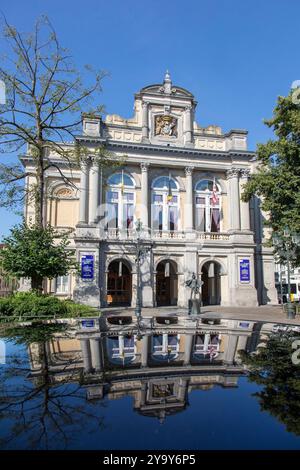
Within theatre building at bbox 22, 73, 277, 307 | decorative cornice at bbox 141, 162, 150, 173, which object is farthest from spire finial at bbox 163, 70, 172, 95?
decorative cornice at bbox 141, 162, 150, 173

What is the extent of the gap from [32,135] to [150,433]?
20.7 m

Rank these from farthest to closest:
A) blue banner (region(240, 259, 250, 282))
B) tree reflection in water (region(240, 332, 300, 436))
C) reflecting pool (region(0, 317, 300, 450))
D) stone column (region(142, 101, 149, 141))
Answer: stone column (region(142, 101, 149, 141))
blue banner (region(240, 259, 250, 282))
tree reflection in water (region(240, 332, 300, 436))
reflecting pool (region(0, 317, 300, 450))

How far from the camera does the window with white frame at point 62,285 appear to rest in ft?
107

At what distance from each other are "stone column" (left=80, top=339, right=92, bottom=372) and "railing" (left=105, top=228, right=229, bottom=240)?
76.6 ft

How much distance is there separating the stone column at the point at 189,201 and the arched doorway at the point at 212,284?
15.3ft

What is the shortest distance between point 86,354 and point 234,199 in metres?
29.8

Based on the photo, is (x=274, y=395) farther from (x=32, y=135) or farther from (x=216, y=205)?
(x=216, y=205)

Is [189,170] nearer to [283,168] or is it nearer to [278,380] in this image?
[283,168]

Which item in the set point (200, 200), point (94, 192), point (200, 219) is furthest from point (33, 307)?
point (200, 200)

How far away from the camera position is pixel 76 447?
2.70 m

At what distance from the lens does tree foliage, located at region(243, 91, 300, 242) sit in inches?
856

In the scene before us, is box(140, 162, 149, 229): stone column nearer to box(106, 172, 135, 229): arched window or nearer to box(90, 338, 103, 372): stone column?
box(106, 172, 135, 229): arched window

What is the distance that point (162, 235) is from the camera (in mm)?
32438

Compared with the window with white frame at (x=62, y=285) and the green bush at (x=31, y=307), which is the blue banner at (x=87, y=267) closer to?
the window with white frame at (x=62, y=285)
